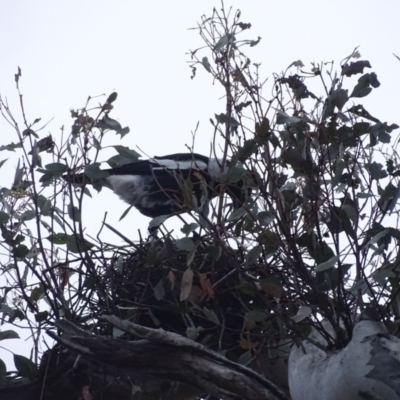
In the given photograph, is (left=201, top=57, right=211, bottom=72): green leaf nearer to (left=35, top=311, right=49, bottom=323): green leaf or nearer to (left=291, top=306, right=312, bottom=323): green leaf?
(left=291, top=306, right=312, bottom=323): green leaf

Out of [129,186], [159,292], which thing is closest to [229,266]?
[159,292]

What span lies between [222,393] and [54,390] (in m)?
0.83

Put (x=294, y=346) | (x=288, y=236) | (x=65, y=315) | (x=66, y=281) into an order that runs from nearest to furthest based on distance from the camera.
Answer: (x=288, y=236) → (x=294, y=346) → (x=65, y=315) → (x=66, y=281)

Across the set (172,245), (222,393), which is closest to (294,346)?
(222,393)

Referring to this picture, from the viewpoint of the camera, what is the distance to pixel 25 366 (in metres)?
2.39

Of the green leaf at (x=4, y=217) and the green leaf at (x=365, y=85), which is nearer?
the green leaf at (x=365, y=85)

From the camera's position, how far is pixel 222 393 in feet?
6.64

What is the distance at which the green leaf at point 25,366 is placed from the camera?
2387 millimetres

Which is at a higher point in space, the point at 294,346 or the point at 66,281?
the point at 66,281

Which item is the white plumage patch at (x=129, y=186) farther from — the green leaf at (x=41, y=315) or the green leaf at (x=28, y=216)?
the green leaf at (x=41, y=315)

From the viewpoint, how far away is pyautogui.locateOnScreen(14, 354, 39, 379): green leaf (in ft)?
7.83

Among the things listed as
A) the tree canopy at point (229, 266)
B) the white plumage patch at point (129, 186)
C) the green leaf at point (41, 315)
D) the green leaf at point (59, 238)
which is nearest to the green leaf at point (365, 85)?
the tree canopy at point (229, 266)

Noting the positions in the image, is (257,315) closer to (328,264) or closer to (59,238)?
(328,264)

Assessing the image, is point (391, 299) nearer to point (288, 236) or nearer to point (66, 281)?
point (288, 236)
